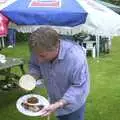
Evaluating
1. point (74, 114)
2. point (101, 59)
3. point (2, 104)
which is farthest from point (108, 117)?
point (101, 59)

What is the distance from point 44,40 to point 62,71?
49cm

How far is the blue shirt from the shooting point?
3.49m

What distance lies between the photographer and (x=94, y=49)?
14625 millimetres

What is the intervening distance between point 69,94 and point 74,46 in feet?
1.46

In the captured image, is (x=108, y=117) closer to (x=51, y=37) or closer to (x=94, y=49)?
(x=51, y=37)

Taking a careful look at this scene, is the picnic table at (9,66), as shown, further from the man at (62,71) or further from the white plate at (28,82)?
the man at (62,71)

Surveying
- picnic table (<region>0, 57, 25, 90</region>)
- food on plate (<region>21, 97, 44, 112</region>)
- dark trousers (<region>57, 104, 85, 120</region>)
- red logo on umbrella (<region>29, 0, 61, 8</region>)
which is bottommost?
picnic table (<region>0, 57, 25, 90</region>)

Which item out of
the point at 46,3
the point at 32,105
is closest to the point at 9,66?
A: the point at 46,3

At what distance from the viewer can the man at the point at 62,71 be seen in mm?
3246

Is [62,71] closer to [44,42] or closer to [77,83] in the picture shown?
[77,83]

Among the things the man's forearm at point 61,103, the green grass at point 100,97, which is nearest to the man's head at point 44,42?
the man's forearm at point 61,103

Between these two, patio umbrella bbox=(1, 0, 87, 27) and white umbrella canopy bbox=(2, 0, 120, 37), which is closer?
patio umbrella bbox=(1, 0, 87, 27)

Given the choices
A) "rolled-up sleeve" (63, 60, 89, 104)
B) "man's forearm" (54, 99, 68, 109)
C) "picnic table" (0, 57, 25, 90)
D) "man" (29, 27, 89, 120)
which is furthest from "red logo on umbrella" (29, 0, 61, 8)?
"man's forearm" (54, 99, 68, 109)

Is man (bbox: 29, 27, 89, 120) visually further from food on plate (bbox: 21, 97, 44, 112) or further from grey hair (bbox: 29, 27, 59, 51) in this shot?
food on plate (bbox: 21, 97, 44, 112)
